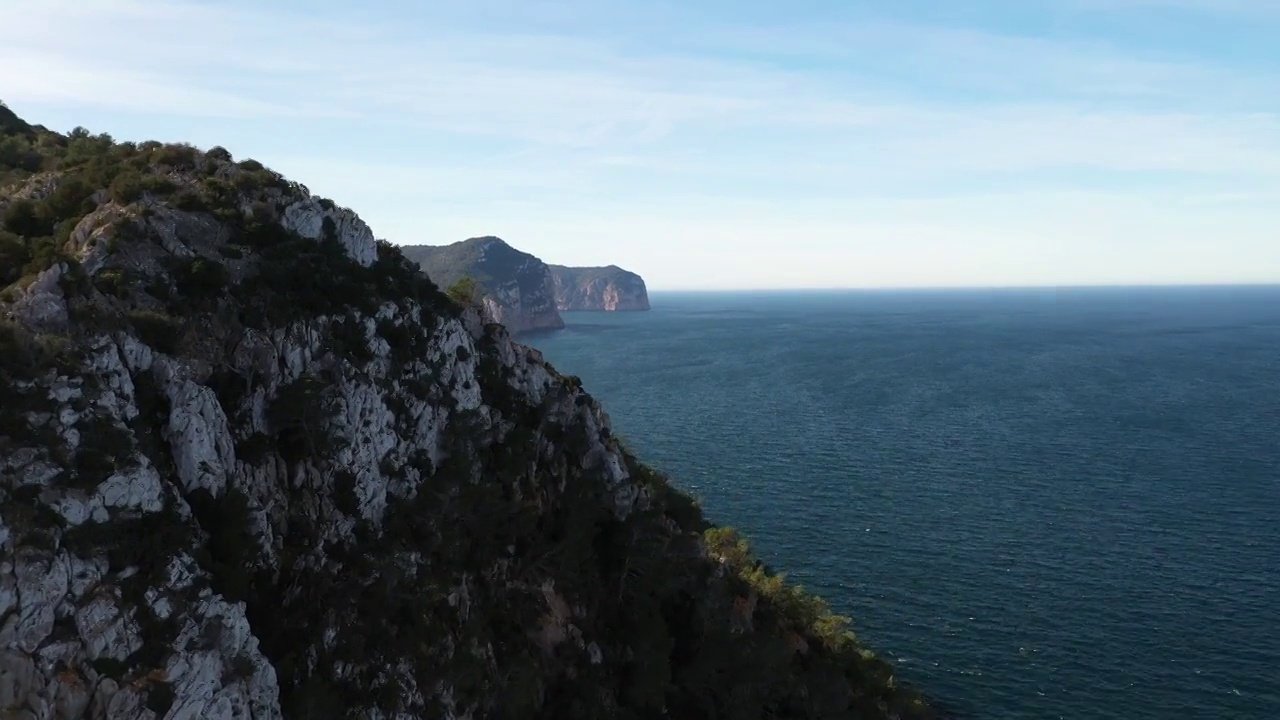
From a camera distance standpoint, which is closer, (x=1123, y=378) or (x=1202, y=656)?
(x=1202, y=656)

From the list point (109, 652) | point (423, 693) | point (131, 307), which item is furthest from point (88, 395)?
point (423, 693)

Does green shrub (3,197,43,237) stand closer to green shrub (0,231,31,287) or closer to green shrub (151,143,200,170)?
green shrub (0,231,31,287)

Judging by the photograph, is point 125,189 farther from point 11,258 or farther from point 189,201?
point 11,258

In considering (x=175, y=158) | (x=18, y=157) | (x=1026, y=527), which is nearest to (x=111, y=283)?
(x=175, y=158)

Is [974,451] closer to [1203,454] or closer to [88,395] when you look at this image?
[1203,454]

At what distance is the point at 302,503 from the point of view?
131 feet

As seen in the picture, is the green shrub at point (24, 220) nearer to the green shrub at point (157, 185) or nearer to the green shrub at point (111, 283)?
the green shrub at point (157, 185)

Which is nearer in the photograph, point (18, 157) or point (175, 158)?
point (175, 158)

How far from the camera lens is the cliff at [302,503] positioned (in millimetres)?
29031

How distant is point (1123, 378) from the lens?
193 metres

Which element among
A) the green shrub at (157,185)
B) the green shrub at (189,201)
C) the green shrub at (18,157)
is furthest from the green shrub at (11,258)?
the green shrub at (18,157)

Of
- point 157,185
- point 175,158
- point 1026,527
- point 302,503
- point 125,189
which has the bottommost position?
point 1026,527

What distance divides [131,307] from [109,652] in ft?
57.7

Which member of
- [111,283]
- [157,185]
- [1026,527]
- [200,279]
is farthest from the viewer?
[1026,527]
